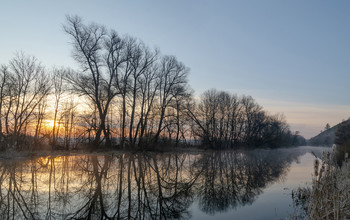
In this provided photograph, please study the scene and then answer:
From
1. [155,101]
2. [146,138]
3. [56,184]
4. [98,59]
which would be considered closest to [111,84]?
[98,59]

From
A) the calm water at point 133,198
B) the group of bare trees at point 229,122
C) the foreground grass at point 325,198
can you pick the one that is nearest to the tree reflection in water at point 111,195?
the calm water at point 133,198

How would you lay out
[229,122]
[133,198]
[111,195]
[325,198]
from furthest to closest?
[229,122]
[111,195]
[133,198]
[325,198]

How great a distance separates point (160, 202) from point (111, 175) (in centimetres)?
578

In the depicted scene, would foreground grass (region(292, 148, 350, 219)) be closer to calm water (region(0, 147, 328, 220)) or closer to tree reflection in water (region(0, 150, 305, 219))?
calm water (region(0, 147, 328, 220))

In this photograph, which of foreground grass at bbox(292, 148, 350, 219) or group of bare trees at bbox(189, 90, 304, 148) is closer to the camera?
foreground grass at bbox(292, 148, 350, 219)

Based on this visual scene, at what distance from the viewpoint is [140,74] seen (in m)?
35.3

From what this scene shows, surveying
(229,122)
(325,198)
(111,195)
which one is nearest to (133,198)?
(111,195)

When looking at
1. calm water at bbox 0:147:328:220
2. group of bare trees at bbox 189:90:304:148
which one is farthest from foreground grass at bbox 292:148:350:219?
group of bare trees at bbox 189:90:304:148

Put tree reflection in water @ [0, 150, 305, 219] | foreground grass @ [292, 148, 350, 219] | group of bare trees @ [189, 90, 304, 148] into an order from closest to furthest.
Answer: foreground grass @ [292, 148, 350, 219]
tree reflection in water @ [0, 150, 305, 219]
group of bare trees @ [189, 90, 304, 148]

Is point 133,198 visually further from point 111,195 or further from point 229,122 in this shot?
point 229,122

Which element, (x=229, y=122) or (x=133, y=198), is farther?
(x=229, y=122)

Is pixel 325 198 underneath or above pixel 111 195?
above

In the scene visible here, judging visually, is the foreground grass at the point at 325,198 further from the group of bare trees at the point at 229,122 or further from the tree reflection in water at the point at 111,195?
the group of bare trees at the point at 229,122

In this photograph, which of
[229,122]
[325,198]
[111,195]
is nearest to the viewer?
[325,198]
